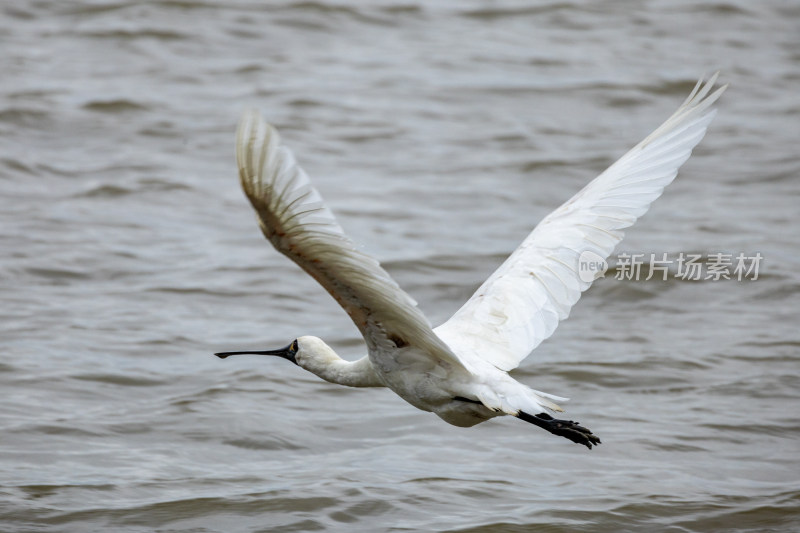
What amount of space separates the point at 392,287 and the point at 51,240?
750 cm

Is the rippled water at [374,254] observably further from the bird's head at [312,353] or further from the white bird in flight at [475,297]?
the white bird in flight at [475,297]

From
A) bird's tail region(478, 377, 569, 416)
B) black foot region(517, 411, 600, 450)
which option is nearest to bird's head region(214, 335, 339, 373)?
bird's tail region(478, 377, 569, 416)

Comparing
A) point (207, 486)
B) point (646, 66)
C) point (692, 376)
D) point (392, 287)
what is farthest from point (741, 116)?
point (392, 287)

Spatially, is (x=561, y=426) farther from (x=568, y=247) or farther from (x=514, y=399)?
(x=568, y=247)

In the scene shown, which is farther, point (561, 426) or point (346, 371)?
point (346, 371)

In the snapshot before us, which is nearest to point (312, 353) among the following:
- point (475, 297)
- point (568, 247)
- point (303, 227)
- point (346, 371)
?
point (346, 371)

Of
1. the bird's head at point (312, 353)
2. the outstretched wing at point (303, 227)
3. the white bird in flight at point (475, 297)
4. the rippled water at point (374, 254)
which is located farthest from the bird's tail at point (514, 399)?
the rippled water at point (374, 254)

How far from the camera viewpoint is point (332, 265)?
17.3 ft

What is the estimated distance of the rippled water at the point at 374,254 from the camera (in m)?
8.15

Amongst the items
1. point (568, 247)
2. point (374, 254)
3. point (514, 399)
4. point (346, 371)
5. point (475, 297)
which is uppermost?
point (568, 247)

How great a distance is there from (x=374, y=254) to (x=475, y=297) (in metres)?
4.66

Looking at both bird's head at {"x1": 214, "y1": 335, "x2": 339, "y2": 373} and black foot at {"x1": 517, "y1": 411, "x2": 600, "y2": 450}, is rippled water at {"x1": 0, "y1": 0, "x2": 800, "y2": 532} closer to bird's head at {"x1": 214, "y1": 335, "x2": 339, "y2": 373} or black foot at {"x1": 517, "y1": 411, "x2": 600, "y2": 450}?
bird's head at {"x1": 214, "y1": 335, "x2": 339, "y2": 373}

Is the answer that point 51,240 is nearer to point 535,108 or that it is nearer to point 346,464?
point 346,464

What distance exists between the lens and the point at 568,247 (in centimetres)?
725
